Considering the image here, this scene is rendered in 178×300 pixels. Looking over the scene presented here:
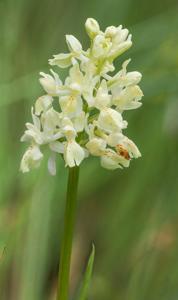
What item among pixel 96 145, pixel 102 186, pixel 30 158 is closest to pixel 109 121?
pixel 96 145

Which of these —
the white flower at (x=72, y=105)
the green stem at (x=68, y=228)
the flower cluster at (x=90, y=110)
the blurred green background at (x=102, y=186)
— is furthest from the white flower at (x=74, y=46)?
the blurred green background at (x=102, y=186)

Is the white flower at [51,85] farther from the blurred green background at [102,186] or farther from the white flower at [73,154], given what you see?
the blurred green background at [102,186]

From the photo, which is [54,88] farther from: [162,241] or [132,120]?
[132,120]

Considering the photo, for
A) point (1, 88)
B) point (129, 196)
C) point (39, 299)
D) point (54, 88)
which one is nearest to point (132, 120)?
point (129, 196)

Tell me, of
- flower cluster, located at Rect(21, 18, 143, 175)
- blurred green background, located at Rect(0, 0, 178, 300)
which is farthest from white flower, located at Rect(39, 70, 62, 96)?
blurred green background, located at Rect(0, 0, 178, 300)

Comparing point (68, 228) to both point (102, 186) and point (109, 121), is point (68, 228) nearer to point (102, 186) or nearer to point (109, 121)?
point (109, 121)

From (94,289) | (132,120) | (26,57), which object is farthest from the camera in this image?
(26,57)
